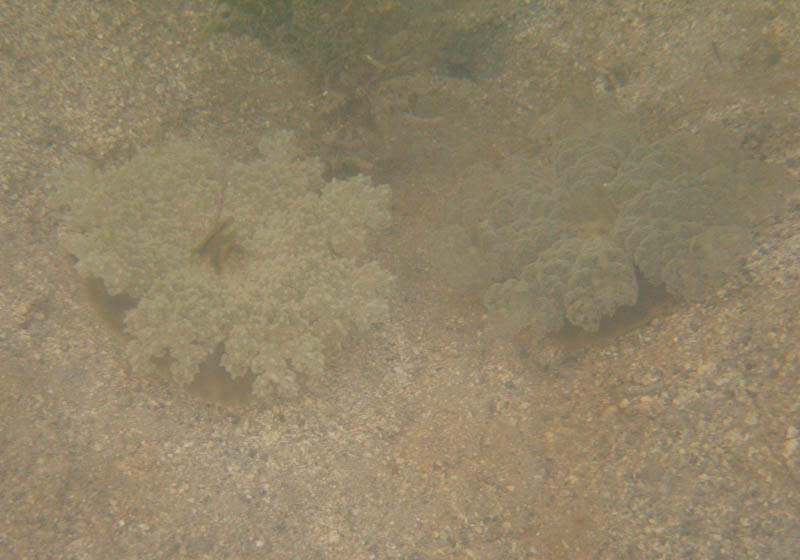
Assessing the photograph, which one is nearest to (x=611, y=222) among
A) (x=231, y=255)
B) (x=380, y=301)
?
(x=380, y=301)

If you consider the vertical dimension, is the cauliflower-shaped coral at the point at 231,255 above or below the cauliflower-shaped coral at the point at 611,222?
above

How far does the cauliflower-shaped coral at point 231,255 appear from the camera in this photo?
108 inches

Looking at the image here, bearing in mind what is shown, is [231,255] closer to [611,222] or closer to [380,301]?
[380,301]

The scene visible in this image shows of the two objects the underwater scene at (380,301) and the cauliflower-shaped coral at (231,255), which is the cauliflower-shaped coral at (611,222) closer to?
the underwater scene at (380,301)

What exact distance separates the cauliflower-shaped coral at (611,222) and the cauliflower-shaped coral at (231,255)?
2.46ft

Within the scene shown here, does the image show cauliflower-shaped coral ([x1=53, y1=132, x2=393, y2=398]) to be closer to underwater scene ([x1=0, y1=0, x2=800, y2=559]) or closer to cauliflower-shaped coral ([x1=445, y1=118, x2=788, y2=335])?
underwater scene ([x1=0, y1=0, x2=800, y2=559])

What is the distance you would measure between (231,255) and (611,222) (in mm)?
2203

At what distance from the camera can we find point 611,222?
303 cm

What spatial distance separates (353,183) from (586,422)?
192 cm

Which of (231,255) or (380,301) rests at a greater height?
(231,255)

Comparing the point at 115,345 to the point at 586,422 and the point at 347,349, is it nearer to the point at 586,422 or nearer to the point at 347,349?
the point at 347,349

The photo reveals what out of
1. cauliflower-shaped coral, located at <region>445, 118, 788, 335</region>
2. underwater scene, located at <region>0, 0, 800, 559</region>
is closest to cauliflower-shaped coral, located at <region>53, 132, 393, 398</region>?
underwater scene, located at <region>0, 0, 800, 559</region>

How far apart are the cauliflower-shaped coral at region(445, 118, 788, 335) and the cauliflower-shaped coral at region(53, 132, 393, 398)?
748mm

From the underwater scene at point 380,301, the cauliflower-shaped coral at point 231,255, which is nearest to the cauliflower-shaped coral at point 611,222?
the underwater scene at point 380,301
